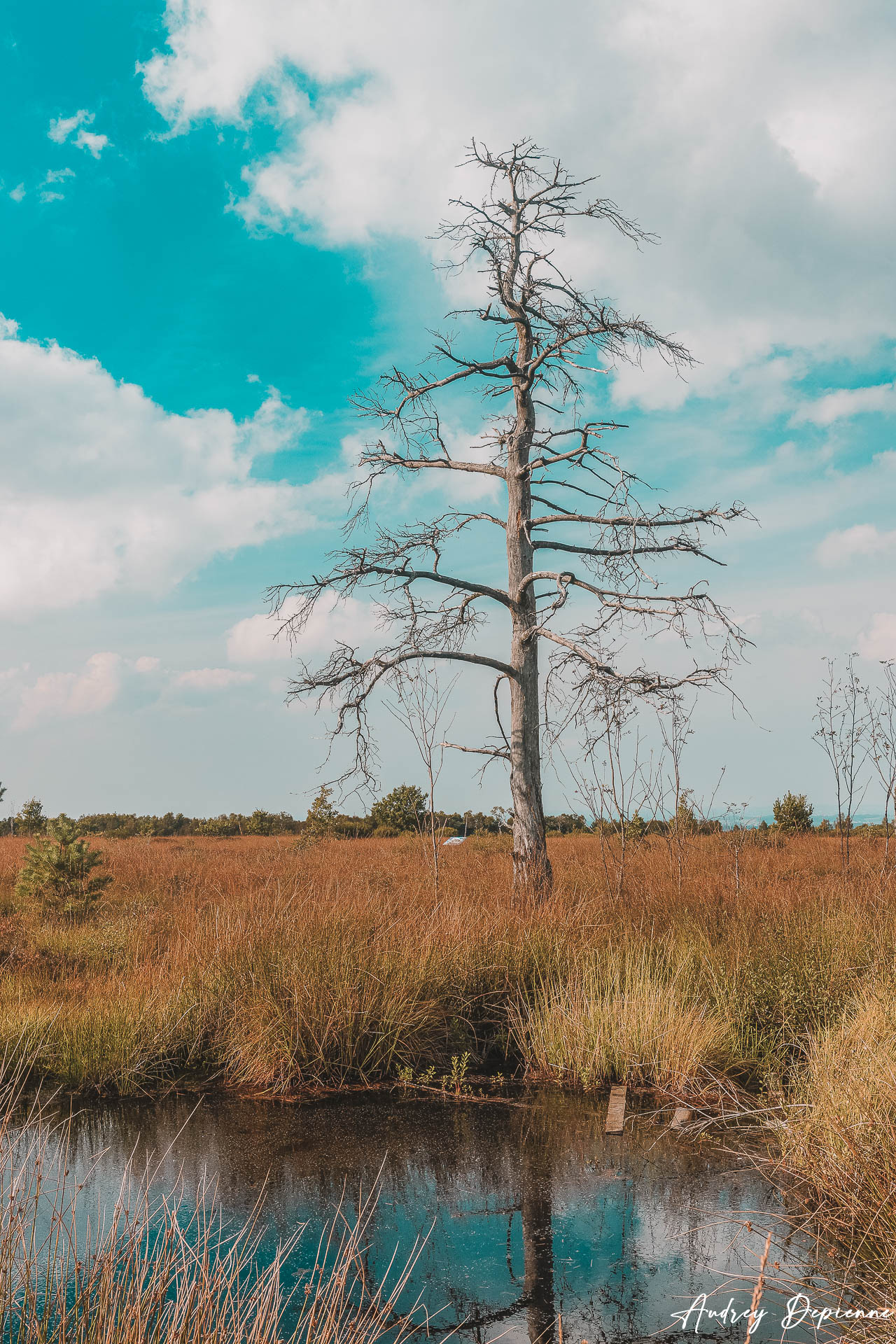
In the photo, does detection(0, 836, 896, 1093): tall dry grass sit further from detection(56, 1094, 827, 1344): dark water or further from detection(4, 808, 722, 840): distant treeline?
detection(4, 808, 722, 840): distant treeline

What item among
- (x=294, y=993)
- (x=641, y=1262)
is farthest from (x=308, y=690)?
(x=641, y=1262)

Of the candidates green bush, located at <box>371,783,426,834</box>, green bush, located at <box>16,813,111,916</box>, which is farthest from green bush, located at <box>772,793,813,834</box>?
green bush, located at <box>16,813,111,916</box>

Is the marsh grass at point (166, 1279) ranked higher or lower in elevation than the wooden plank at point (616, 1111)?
higher

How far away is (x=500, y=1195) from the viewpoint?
15.9ft

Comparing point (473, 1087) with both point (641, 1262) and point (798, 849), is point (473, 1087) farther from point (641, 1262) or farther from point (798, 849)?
point (798, 849)

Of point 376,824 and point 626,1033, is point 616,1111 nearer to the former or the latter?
point 626,1033

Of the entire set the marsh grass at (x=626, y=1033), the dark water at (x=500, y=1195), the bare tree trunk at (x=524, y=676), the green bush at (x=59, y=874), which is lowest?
the dark water at (x=500, y=1195)

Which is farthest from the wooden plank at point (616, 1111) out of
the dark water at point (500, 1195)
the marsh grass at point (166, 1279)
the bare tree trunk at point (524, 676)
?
the bare tree trunk at point (524, 676)

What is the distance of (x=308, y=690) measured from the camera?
12094 millimetres

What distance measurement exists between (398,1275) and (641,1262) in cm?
113

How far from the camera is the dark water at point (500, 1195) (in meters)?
3.80

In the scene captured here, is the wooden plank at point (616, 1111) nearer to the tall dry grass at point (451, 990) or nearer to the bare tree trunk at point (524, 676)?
the tall dry grass at point (451, 990)

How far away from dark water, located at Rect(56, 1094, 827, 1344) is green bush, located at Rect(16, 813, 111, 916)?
713 centimetres

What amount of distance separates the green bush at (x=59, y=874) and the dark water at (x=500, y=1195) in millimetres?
7127
